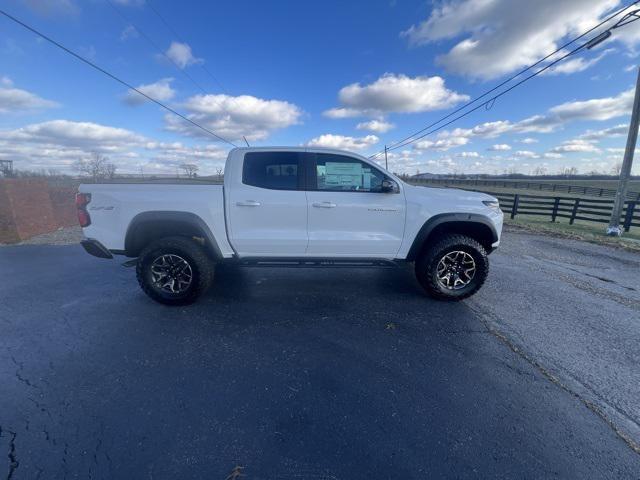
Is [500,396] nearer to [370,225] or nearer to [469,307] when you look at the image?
[469,307]

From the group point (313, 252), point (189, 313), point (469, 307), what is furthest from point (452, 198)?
point (189, 313)

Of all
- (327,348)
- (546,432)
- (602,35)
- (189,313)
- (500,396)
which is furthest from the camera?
(602,35)

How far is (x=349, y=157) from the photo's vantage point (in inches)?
149

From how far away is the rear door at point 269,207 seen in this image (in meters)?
3.57

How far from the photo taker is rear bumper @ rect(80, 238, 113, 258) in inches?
137

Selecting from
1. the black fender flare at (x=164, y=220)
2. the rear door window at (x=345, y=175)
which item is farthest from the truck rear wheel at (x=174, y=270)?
the rear door window at (x=345, y=175)

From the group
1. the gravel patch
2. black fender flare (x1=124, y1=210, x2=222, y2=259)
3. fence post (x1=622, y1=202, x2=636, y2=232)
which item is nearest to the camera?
black fender flare (x1=124, y1=210, x2=222, y2=259)

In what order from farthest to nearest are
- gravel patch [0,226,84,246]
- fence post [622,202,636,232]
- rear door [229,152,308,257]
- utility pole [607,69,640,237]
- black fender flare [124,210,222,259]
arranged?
fence post [622,202,636,232], utility pole [607,69,640,237], gravel patch [0,226,84,246], rear door [229,152,308,257], black fender flare [124,210,222,259]

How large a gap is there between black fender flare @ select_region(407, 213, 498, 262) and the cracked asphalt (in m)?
0.76

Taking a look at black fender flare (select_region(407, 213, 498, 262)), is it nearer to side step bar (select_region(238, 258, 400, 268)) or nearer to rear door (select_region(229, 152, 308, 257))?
side step bar (select_region(238, 258, 400, 268))

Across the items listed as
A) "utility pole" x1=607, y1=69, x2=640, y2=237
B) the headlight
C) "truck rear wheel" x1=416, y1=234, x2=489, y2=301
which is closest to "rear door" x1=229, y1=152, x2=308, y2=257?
"truck rear wheel" x1=416, y1=234, x2=489, y2=301

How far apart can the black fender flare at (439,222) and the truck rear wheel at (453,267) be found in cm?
17

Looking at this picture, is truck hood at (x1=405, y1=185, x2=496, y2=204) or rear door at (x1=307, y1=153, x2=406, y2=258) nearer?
rear door at (x1=307, y1=153, x2=406, y2=258)

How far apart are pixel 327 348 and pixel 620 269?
21.7 ft
